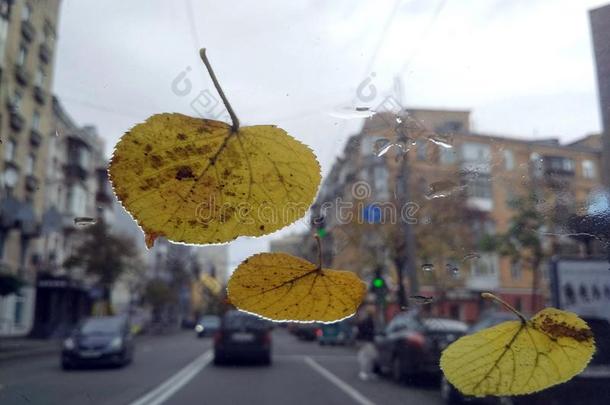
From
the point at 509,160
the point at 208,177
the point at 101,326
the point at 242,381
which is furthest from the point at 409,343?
the point at 101,326

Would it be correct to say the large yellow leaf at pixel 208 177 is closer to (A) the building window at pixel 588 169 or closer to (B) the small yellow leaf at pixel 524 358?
(B) the small yellow leaf at pixel 524 358

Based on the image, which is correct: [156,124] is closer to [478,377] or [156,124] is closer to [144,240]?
[144,240]

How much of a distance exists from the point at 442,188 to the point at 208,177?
0.97ft

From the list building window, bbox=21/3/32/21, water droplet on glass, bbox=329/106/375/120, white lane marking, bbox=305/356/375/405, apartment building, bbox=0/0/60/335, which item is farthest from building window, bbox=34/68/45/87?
white lane marking, bbox=305/356/375/405

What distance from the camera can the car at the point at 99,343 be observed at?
7582 mm

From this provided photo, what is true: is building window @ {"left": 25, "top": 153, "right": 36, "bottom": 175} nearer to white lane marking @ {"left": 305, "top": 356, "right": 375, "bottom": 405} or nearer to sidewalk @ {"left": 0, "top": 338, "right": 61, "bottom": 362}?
white lane marking @ {"left": 305, "top": 356, "right": 375, "bottom": 405}

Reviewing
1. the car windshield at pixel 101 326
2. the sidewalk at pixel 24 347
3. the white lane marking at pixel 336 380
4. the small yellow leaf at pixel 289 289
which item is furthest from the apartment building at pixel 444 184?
the car windshield at pixel 101 326

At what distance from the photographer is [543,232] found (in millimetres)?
603

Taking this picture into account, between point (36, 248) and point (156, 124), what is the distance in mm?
16203

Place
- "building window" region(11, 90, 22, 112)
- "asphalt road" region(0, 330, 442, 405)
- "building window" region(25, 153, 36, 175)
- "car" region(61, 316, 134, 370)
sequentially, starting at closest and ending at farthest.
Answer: "building window" region(11, 90, 22, 112)
"building window" region(25, 153, 36, 175)
"asphalt road" region(0, 330, 442, 405)
"car" region(61, 316, 134, 370)

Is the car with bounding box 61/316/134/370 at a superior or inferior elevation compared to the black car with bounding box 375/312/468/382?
inferior

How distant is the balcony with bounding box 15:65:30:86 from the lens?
76cm

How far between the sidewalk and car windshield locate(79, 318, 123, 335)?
23.4 inches

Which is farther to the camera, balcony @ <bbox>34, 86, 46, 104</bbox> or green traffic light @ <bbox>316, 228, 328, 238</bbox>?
balcony @ <bbox>34, 86, 46, 104</bbox>
